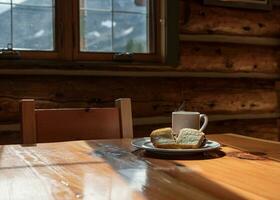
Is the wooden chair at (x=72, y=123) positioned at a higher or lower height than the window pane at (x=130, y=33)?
lower

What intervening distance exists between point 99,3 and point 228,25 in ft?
3.11

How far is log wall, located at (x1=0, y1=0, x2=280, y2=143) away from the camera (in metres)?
2.46

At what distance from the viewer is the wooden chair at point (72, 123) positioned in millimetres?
1421

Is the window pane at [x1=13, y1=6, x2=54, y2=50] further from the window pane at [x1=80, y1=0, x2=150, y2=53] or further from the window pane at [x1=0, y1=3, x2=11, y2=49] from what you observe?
the window pane at [x1=80, y1=0, x2=150, y2=53]

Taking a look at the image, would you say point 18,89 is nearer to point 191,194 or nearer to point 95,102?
point 95,102

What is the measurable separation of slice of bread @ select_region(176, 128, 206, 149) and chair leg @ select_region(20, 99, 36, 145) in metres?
0.56

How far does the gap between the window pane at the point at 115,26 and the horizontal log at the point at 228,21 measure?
0.28 metres

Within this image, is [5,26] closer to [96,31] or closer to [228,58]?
[96,31]

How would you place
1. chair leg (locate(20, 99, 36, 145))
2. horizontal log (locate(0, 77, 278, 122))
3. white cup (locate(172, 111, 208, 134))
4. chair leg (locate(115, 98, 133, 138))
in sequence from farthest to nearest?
horizontal log (locate(0, 77, 278, 122))
chair leg (locate(115, 98, 133, 138))
chair leg (locate(20, 99, 36, 145))
white cup (locate(172, 111, 208, 134))

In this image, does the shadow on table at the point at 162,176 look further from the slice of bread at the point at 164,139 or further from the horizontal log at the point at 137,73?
the horizontal log at the point at 137,73

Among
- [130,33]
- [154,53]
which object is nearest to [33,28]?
[130,33]

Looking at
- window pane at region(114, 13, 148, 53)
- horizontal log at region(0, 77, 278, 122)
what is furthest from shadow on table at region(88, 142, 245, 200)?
window pane at region(114, 13, 148, 53)

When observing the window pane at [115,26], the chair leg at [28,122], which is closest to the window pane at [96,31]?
the window pane at [115,26]

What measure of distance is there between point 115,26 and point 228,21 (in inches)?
32.9
